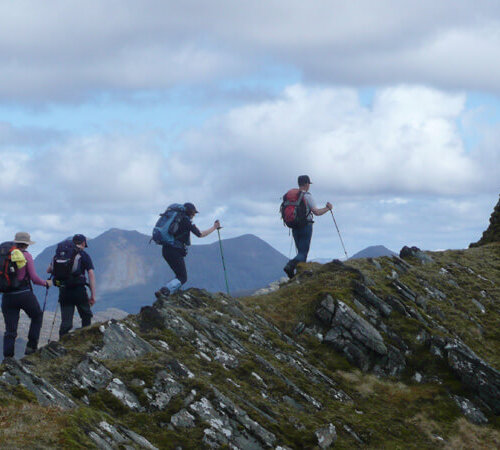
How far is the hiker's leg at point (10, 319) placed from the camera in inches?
782

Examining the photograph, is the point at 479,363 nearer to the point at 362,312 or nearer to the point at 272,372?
the point at 362,312

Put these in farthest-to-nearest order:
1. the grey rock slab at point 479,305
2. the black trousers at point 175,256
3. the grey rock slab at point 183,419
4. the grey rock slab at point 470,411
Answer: the grey rock slab at point 479,305, the black trousers at point 175,256, the grey rock slab at point 470,411, the grey rock slab at point 183,419

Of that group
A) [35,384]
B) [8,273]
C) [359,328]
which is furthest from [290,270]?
[35,384]

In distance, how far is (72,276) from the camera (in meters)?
21.8

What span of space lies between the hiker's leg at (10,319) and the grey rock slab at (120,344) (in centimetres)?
286

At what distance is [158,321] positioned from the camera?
2153 centimetres

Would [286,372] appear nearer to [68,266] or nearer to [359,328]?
[359,328]

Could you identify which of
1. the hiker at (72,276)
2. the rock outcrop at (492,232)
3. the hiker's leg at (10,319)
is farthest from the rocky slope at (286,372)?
the rock outcrop at (492,232)

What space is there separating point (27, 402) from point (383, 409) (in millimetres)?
12319

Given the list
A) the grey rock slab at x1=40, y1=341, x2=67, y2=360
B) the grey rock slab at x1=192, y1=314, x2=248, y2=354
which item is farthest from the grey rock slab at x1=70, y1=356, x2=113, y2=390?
the grey rock slab at x1=192, y1=314, x2=248, y2=354

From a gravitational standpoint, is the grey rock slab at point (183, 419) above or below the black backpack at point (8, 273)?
below

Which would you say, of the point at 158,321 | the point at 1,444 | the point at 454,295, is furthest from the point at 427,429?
the point at 1,444

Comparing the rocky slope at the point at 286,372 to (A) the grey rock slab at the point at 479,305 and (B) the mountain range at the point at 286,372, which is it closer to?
(B) the mountain range at the point at 286,372

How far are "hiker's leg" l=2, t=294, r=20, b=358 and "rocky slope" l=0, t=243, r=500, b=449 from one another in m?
2.14
